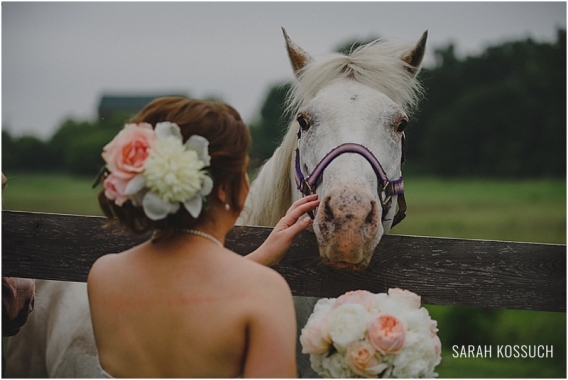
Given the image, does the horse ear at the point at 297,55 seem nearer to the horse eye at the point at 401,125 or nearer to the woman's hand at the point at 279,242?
the horse eye at the point at 401,125

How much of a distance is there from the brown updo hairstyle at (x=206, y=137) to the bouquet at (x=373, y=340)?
0.55m

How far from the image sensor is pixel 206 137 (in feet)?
6.03

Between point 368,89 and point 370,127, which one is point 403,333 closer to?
point 370,127

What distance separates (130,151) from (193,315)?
547 millimetres

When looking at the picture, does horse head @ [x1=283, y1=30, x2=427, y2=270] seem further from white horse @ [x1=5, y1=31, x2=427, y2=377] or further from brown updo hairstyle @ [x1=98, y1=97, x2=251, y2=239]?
brown updo hairstyle @ [x1=98, y1=97, x2=251, y2=239]

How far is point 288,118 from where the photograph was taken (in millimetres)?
4023

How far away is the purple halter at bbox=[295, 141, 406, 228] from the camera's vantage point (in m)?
2.94

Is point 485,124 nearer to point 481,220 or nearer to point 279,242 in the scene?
point 481,220

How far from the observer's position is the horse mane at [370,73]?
3.47 meters

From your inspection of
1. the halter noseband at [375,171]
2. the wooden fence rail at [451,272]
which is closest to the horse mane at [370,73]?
the halter noseband at [375,171]

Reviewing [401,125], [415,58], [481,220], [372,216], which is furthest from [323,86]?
[481,220]

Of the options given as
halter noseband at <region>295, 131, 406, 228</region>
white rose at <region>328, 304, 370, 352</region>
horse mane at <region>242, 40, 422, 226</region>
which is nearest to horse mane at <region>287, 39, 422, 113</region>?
horse mane at <region>242, 40, 422, 226</region>

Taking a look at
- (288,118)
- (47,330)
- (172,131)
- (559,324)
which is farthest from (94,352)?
(559,324)

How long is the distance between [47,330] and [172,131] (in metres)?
2.96
